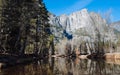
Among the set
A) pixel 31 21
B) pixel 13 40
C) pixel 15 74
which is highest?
pixel 31 21

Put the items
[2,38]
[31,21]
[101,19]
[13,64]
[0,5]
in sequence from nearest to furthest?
1. [13,64]
2. [0,5]
3. [2,38]
4. [31,21]
5. [101,19]

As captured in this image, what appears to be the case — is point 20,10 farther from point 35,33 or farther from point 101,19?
point 101,19

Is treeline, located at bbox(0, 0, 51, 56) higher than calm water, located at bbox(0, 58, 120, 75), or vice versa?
treeline, located at bbox(0, 0, 51, 56)

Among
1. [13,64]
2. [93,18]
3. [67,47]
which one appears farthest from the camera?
[67,47]

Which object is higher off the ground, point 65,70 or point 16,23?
point 16,23

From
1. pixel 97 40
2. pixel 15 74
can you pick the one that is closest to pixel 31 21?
pixel 15 74

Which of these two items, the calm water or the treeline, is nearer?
the calm water

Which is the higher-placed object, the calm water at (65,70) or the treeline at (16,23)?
the treeline at (16,23)

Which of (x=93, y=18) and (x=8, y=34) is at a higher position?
(x=93, y=18)

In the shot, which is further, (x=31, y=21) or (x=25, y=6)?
(x=31, y=21)

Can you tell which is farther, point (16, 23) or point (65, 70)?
point (16, 23)

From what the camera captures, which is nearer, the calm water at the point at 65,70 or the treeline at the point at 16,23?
the calm water at the point at 65,70

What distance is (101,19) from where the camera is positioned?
106 m

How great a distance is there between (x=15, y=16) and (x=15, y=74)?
3173cm
